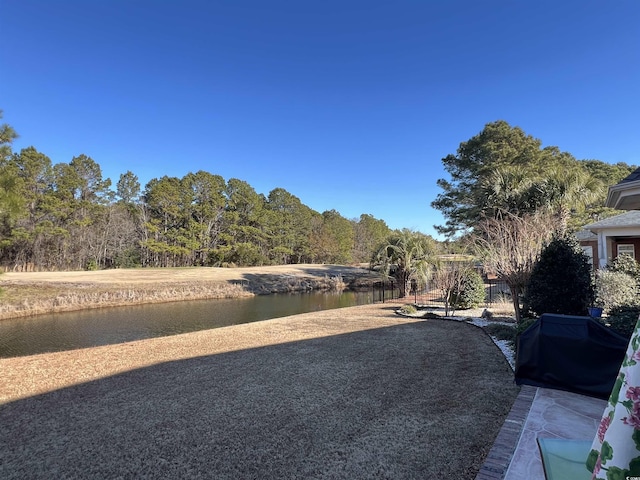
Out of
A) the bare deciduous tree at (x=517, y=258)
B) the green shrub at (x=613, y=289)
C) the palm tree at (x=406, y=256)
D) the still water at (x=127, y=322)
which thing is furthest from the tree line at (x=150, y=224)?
the green shrub at (x=613, y=289)

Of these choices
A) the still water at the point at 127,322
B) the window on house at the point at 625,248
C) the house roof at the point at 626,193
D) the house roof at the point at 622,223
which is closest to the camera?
the house roof at the point at 626,193

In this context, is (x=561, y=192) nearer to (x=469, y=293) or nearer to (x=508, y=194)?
(x=508, y=194)

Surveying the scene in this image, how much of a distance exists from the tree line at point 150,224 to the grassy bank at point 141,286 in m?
5.91

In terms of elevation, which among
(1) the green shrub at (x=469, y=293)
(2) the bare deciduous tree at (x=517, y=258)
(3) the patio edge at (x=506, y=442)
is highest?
(2) the bare deciduous tree at (x=517, y=258)

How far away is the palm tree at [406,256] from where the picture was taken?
15.1 m

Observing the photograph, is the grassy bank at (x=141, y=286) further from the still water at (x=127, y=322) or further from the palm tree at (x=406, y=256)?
the palm tree at (x=406, y=256)

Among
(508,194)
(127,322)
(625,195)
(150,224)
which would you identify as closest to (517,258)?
(625,195)

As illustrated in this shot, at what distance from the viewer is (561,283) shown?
20.0 ft

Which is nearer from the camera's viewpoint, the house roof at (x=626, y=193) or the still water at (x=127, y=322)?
the house roof at (x=626, y=193)

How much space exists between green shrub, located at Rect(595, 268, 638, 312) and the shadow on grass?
4353 millimetres

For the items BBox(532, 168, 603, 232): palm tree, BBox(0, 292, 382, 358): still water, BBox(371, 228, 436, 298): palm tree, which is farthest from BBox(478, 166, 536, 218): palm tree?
BBox(0, 292, 382, 358): still water

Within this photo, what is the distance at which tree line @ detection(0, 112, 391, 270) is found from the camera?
26969mm

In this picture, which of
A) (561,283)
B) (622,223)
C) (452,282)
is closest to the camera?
(561,283)

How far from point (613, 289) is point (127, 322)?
1608 centimetres
